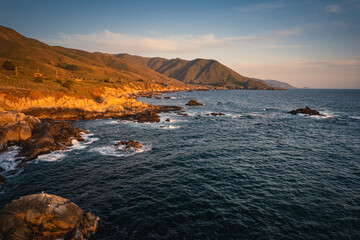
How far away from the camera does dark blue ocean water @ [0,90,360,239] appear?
1555cm

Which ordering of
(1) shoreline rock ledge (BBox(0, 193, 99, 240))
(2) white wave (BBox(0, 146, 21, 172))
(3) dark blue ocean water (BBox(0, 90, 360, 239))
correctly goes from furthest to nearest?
(2) white wave (BBox(0, 146, 21, 172))
(3) dark blue ocean water (BBox(0, 90, 360, 239))
(1) shoreline rock ledge (BBox(0, 193, 99, 240))

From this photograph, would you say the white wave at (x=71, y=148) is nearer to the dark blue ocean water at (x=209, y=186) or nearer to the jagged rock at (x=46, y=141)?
the dark blue ocean water at (x=209, y=186)

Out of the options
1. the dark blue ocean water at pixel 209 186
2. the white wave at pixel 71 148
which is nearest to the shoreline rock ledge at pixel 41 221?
the dark blue ocean water at pixel 209 186

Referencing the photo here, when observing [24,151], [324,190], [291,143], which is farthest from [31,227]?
[291,143]

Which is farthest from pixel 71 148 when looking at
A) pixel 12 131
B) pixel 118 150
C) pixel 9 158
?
pixel 12 131

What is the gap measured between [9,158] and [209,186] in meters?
31.9

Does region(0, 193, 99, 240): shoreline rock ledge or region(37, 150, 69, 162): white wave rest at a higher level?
region(0, 193, 99, 240): shoreline rock ledge

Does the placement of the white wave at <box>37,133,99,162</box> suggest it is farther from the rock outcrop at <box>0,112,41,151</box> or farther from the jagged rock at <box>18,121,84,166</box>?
the rock outcrop at <box>0,112,41,151</box>

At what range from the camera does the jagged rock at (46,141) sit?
29.4 meters

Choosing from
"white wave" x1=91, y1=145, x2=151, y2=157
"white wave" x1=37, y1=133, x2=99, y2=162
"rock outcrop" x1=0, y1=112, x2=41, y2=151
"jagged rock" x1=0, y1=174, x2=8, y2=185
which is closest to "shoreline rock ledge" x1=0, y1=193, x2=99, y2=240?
"jagged rock" x1=0, y1=174, x2=8, y2=185

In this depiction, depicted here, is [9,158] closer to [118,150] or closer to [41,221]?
[118,150]

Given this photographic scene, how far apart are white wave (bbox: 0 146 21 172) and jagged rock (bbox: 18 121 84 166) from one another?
86cm

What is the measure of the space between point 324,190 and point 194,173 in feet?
53.5

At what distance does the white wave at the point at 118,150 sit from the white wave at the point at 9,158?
11.1 metres
